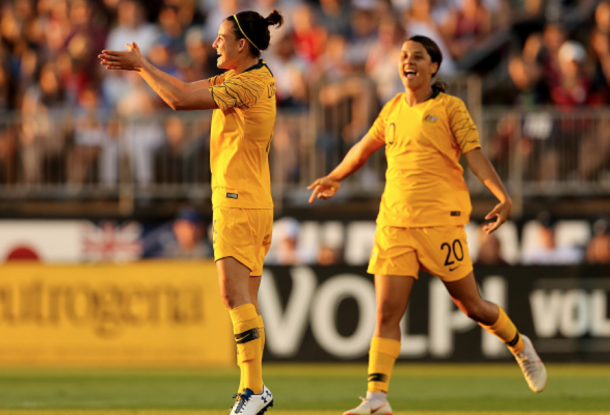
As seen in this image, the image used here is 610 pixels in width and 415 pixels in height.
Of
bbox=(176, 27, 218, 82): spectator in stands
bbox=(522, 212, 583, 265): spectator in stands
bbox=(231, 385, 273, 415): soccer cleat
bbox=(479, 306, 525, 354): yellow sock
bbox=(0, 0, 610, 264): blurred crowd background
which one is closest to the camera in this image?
bbox=(231, 385, 273, 415): soccer cleat

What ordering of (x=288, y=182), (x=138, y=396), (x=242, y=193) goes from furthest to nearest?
1. (x=288, y=182)
2. (x=138, y=396)
3. (x=242, y=193)

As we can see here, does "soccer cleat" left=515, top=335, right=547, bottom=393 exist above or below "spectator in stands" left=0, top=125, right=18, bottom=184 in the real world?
below

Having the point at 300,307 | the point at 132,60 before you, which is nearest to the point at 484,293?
the point at 300,307

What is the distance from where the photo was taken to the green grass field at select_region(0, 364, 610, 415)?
8.73 m

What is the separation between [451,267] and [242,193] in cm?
164

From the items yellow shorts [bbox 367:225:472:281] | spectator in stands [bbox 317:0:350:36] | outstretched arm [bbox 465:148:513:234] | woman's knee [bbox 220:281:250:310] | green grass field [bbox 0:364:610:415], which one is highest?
spectator in stands [bbox 317:0:350:36]

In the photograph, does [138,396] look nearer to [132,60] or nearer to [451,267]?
[451,267]

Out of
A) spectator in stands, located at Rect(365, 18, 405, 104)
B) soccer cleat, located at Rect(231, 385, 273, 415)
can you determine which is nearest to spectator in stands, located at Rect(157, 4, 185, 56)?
spectator in stands, located at Rect(365, 18, 405, 104)

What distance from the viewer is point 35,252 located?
1529 centimetres

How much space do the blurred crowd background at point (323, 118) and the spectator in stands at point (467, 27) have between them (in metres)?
0.02

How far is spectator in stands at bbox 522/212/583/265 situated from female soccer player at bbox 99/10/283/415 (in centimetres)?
788

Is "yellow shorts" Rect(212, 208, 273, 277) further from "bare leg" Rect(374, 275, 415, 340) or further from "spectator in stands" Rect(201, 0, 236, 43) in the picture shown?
"spectator in stands" Rect(201, 0, 236, 43)

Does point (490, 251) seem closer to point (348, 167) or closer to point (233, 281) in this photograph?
point (348, 167)

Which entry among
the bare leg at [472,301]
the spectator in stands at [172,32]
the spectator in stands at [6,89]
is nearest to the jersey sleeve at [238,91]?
the bare leg at [472,301]
